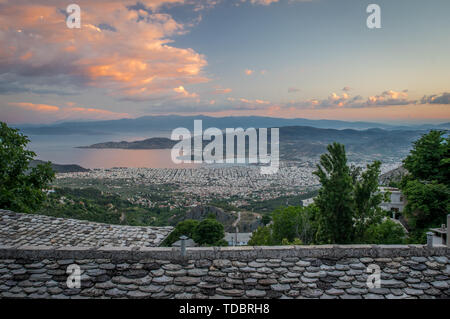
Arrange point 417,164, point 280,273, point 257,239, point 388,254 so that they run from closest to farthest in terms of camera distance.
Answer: point 280,273 < point 388,254 < point 417,164 < point 257,239

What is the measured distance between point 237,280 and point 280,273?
65cm

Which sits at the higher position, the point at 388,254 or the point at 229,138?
the point at 229,138

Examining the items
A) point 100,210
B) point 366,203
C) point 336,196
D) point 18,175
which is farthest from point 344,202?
point 100,210

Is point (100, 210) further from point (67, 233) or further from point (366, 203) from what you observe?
point (366, 203)

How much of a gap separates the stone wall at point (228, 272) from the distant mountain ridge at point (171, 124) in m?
86.9

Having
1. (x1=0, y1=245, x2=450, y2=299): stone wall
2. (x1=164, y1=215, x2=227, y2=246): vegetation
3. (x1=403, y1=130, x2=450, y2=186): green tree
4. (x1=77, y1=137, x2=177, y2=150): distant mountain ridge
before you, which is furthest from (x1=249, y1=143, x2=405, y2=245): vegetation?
(x1=77, y1=137, x2=177, y2=150): distant mountain ridge

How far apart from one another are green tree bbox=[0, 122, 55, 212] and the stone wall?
896 centimetres

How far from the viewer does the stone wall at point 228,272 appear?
392cm

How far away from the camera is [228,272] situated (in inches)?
168

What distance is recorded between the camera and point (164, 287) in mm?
3947

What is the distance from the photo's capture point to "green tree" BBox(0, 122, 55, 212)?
12141mm

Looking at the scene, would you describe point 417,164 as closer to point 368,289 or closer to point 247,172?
point 368,289

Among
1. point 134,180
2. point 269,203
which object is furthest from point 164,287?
point 134,180

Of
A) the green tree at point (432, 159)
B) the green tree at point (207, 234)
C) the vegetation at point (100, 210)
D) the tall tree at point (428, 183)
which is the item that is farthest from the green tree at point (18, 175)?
the green tree at point (432, 159)
